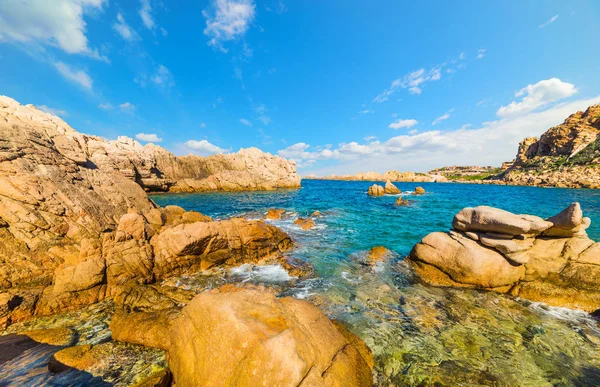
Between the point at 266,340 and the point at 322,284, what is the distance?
6724 millimetres

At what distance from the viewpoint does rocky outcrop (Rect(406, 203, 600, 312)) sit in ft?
29.2

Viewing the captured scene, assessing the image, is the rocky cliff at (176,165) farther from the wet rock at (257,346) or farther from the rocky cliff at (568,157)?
the rocky cliff at (568,157)

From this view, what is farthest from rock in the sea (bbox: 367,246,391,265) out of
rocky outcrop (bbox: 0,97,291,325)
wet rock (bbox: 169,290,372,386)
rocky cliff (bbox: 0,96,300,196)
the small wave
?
rocky cliff (bbox: 0,96,300,196)

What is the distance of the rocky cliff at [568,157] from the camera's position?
71750 millimetres

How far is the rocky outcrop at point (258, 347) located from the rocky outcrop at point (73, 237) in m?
6.60

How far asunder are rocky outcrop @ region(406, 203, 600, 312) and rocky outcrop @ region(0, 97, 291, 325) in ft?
32.3

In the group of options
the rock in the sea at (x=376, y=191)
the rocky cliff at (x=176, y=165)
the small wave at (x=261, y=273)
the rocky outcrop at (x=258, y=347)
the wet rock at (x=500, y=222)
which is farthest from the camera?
the rock in the sea at (x=376, y=191)

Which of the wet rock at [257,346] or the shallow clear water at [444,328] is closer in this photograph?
the wet rock at [257,346]

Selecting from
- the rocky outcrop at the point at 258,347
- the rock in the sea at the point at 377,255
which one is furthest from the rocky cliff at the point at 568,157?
the rocky outcrop at the point at 258,347

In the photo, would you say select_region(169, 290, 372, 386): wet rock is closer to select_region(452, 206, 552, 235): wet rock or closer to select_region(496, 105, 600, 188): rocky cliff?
select_region(452, 206, 552, 235): wet rock

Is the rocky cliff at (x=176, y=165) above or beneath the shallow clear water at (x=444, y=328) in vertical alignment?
above

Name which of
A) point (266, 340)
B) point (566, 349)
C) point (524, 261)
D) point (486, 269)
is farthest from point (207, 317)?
point (524, 261)

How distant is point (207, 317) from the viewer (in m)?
4.84

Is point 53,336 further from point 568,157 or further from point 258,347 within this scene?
point 568,157
